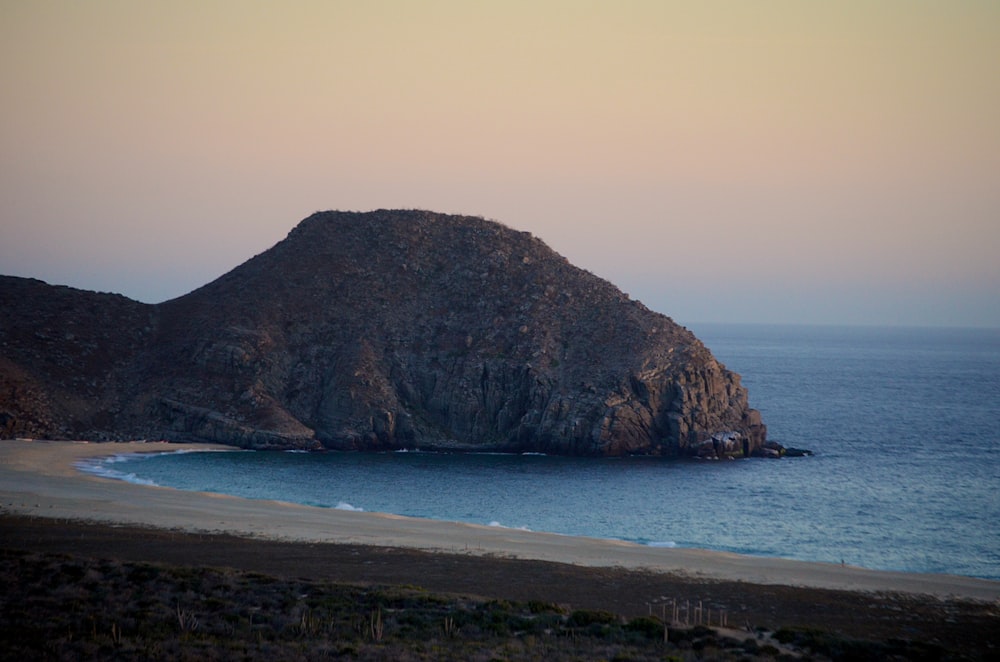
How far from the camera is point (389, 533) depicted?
50.0 m

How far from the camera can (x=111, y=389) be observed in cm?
8725

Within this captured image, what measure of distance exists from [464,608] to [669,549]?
728 inches

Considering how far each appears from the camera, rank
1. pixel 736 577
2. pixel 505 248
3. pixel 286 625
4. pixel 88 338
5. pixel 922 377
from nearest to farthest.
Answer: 1. pixel 286 625
2. pixel 736 577
3. pixel 88 338
4. pixel 505 248
5. pixel 922 377

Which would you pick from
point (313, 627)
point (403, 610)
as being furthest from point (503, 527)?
point (313, 627)

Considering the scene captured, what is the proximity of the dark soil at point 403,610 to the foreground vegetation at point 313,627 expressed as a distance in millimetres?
76

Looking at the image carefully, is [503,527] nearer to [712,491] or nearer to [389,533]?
[389,533]

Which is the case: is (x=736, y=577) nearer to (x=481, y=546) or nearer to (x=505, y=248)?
(x=481, y=546)

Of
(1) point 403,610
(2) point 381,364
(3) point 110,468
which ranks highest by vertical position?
(2) point 381,364

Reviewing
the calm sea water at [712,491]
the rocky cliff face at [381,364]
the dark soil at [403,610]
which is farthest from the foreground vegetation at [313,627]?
the rocky cliff face at [381,364]

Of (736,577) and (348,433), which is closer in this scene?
(736,577)

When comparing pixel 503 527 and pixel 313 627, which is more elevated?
pixel 313 627

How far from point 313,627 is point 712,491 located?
4174 cm

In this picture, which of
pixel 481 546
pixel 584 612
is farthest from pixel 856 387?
pixel 584 612

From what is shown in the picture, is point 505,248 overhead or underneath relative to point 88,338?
overhead
